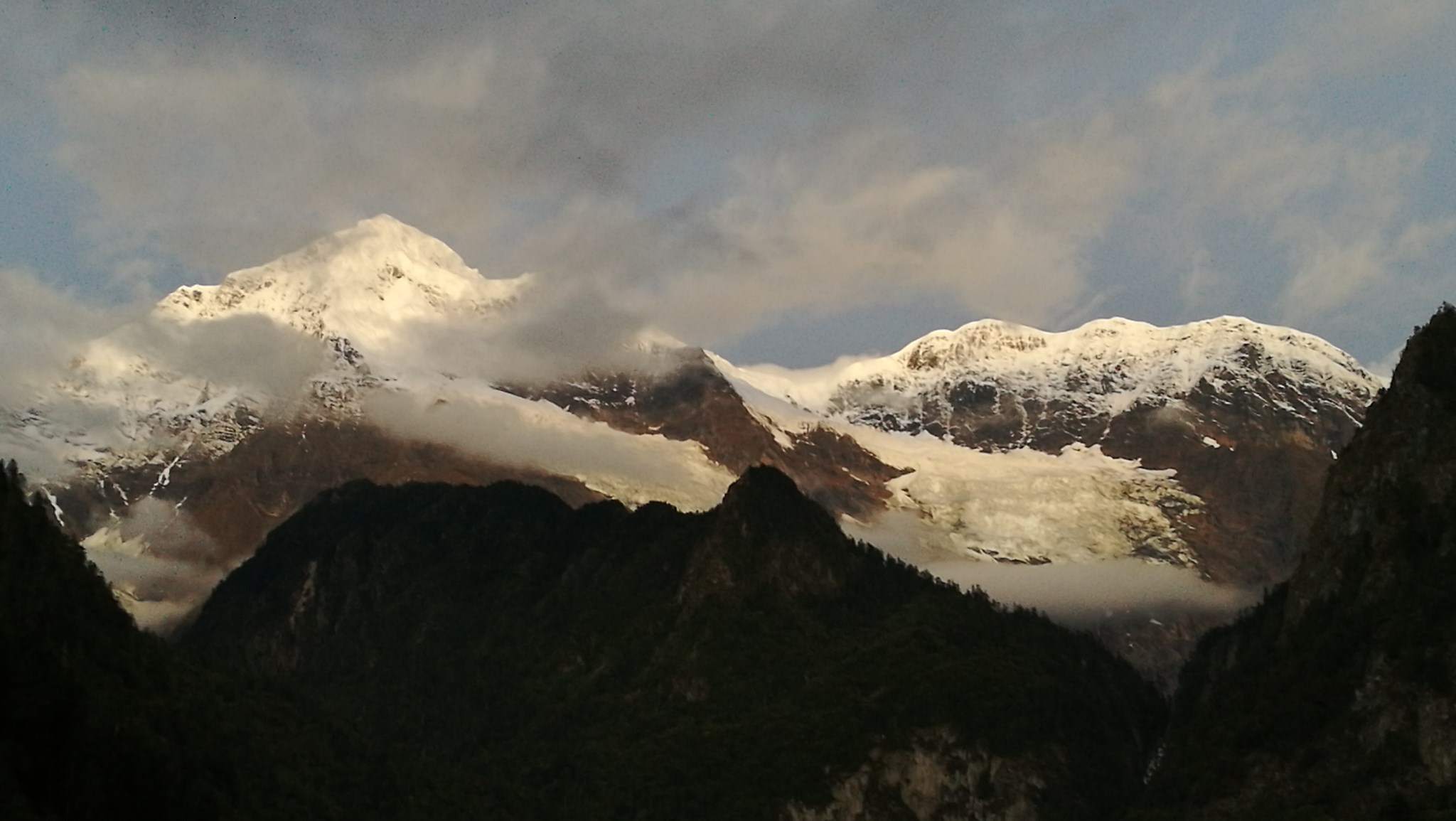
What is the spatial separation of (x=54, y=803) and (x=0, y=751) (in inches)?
272

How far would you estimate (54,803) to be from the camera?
19962cm

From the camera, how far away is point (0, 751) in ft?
648
